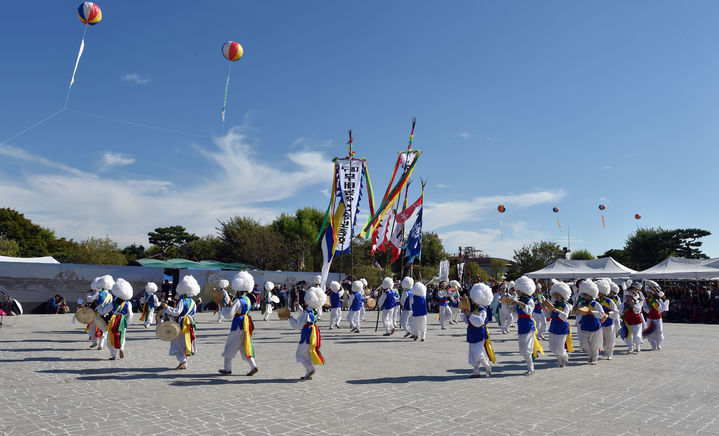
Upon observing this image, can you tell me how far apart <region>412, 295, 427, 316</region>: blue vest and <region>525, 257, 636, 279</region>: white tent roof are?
1649cm

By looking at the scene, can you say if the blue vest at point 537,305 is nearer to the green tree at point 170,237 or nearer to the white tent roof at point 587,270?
the white tent roof at point 587,270

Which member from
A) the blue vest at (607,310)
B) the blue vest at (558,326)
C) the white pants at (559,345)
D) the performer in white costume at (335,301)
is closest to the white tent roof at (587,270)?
the performer in white costume at (335,301)

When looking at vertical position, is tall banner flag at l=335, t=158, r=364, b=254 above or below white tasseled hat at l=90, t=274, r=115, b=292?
above

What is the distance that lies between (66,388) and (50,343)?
6.63 m

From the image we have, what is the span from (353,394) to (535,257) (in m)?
55.7

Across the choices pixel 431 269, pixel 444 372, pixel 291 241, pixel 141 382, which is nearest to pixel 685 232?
pixel 431 269

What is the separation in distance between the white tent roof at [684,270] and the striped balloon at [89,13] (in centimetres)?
2704

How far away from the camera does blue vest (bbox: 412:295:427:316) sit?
1446cm

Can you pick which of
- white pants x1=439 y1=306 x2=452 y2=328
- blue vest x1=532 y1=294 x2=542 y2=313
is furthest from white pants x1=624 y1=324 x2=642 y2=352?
white pants x1=439 y1=306 x2=452 y2=328

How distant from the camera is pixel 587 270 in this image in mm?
28047

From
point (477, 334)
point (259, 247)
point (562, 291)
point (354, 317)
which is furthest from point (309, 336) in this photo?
point (259, 247)

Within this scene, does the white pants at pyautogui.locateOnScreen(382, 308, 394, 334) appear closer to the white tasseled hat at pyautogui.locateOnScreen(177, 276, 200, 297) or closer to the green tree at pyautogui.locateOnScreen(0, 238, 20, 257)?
the white tasseled hat at pyautogui.locateOnScreen(177, 276, 200, 297)

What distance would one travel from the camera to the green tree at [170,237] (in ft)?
203

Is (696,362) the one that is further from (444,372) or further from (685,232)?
(685,232)
